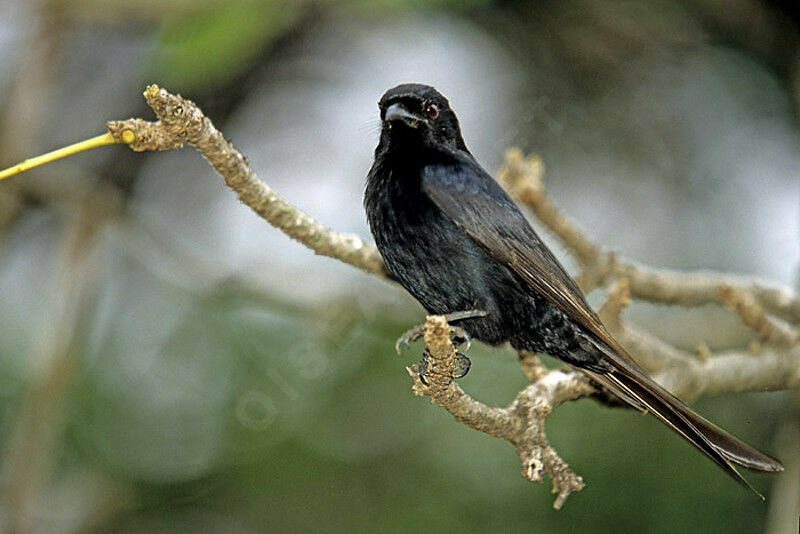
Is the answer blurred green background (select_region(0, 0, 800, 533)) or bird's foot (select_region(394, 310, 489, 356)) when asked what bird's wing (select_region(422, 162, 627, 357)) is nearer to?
bird's foot (select_region(394, 310, 489, 356))

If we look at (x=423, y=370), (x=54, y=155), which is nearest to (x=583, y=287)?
(x=423, y=370)

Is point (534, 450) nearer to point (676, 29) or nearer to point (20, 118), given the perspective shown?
point (20, 118)

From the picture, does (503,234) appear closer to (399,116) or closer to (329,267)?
(399,116)

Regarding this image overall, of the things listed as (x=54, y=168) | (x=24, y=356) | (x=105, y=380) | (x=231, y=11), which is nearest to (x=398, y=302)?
(x=231, y=11)

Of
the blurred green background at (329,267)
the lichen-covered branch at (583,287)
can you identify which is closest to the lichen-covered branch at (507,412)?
the lichen-covered branch at (583,287)

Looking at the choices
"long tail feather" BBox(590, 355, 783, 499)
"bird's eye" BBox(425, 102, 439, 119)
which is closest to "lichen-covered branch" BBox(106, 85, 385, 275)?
"bird's eye" BBox(425, 102, 439, 119)
